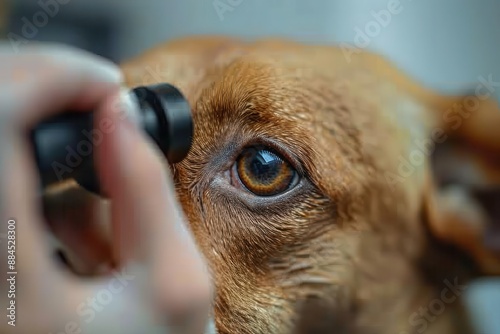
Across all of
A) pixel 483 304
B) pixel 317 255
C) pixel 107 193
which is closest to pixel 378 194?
pixel 317 255

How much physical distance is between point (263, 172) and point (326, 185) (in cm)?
7

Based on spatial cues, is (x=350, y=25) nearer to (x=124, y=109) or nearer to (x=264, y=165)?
(x=264, y=165)

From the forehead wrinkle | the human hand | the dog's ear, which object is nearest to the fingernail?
the human hand

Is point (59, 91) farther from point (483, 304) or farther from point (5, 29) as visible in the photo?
point (483, 304)

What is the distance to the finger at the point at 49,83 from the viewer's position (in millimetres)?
Result: 356

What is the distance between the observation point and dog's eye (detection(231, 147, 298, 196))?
664 mm

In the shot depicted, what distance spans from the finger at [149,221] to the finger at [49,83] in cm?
2

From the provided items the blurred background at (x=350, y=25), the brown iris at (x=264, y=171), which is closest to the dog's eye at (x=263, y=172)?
the brown iris at (x=264, y=171)

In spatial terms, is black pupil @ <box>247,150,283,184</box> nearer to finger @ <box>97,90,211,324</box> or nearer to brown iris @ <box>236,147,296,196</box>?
brown iris @ <box>236,147,296,196</box>

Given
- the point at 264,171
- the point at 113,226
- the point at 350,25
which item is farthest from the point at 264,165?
the point at 113,226

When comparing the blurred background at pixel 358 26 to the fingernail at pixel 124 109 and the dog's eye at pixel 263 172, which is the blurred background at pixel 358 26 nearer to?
the dog's eye at pixel 263 172

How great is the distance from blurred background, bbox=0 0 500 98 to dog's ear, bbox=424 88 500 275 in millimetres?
32

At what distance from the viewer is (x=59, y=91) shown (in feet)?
1.25

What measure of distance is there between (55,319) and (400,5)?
564 mm
